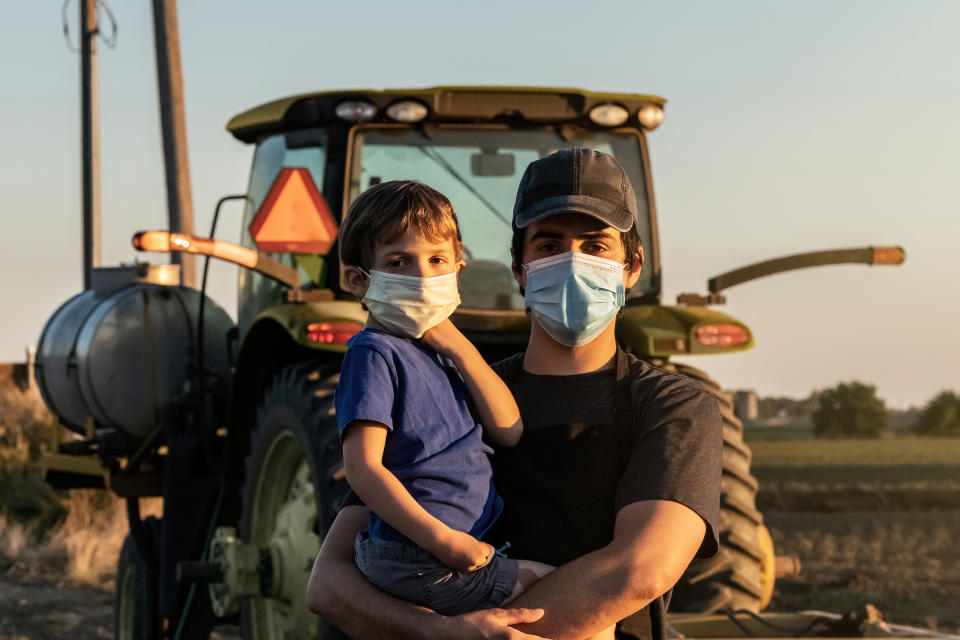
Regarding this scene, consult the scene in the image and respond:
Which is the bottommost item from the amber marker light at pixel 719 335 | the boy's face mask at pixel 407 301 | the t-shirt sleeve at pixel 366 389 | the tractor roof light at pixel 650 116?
the amber marker light at pixel 719 335

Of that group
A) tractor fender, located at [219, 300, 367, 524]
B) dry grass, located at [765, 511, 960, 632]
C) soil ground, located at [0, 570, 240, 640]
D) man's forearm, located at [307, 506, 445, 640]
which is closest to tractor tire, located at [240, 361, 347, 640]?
tractor fender, located at [219, 300, 367, 524]

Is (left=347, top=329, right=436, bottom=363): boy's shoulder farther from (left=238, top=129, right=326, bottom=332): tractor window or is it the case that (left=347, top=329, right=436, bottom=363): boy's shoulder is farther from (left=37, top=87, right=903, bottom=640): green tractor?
(left=238, top=129, right=326, bottom=332): tractor window

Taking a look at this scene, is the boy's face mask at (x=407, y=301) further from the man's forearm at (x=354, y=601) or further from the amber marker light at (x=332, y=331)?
the amber marker light at (x=332, y=331)

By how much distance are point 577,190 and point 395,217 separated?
0.36 meters

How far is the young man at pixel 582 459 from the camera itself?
2809 millimetres

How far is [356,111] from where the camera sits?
6715mm

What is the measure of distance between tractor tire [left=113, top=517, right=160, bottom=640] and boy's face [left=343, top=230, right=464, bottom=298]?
5.50m

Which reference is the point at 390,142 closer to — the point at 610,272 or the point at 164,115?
the point at 610,272

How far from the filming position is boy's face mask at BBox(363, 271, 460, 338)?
3.08 metres

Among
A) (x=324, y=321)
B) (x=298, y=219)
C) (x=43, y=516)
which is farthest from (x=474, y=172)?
(x=43, y=516)

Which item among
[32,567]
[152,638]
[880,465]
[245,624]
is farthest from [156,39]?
[880,465]

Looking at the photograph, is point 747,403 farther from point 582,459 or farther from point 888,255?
point 582,459

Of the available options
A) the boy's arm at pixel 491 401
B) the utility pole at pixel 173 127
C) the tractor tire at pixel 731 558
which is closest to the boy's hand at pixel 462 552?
the boy's arm at pixel 491 401

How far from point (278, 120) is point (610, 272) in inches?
170
